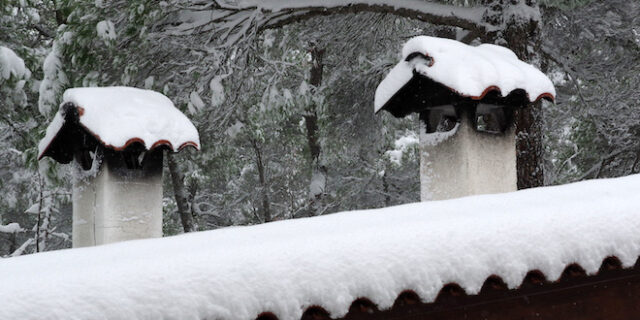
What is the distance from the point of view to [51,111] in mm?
6789

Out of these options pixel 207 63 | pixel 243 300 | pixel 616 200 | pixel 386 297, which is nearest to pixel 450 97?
pixel 616 200

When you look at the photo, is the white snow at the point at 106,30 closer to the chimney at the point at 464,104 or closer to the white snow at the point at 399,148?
the chimney at the point at 464,104

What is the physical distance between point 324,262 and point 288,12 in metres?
6.39

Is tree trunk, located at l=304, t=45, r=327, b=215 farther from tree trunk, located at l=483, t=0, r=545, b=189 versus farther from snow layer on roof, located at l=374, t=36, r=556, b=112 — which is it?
snow layer on roof, located at l=374, t=36, r=556, b=112

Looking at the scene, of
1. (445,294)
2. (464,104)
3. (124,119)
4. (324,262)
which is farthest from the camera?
(464,104)

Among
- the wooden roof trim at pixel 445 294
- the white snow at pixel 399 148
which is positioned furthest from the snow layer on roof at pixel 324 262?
the white snow at pixel 399 148

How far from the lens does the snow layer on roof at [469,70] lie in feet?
14.0

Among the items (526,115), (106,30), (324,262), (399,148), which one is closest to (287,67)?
(106,30)

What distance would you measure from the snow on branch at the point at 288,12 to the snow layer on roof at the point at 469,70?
285 cm

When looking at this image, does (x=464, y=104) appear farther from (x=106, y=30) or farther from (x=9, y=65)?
(x=9, y=65)

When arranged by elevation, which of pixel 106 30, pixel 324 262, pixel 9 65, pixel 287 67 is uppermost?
pixel 106 30

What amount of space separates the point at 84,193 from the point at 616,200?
12.1 feet

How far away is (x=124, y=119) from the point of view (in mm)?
4195

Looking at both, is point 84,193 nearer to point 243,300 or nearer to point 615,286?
point 243,300
